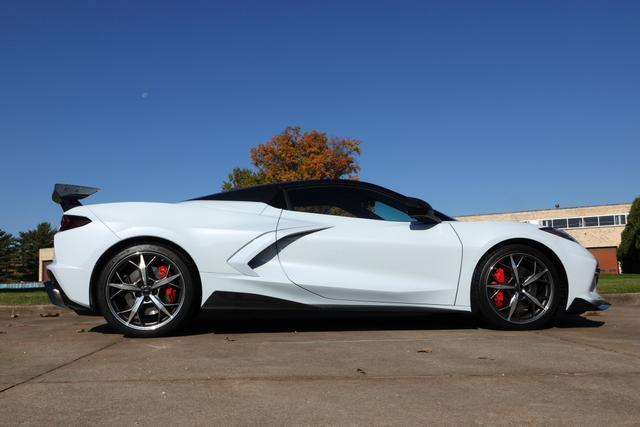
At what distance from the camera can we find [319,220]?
177 inches

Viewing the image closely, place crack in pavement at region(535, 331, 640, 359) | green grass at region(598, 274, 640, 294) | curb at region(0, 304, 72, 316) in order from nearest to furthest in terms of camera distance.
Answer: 1. crack in pavement at region(535, 331, 640, 359)
2. curb at region(0, 304, 72, 316)
3. green grass at region(598, 274, 640, 294)

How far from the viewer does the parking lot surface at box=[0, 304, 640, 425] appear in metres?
2.08

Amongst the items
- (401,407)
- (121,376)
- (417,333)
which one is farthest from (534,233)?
(121,376)

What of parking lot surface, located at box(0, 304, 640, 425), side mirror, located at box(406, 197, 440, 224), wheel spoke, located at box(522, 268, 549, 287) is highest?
side mirror, located at box(406, 197, 440, 224)

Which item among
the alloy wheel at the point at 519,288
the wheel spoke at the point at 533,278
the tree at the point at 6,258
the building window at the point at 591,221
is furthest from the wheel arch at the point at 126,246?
the tree at the point at 6,258

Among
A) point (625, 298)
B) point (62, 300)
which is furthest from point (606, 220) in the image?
point (62, 300)

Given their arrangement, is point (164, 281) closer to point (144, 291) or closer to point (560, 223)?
point (144, 291)

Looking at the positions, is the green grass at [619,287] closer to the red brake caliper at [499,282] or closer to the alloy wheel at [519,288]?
the alloy wheel at [519,288]

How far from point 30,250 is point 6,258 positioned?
5.45 meters

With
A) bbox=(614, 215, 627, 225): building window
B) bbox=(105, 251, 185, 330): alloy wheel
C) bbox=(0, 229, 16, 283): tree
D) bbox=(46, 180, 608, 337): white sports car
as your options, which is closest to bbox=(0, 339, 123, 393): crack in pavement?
bbox=(105, 251, 185, 330): alloy wheel

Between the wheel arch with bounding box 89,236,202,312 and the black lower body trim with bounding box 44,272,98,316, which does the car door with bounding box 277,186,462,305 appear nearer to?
the wheel arch with bounding box 89,236,202,312

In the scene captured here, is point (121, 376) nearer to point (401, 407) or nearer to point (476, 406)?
point (401, 407)

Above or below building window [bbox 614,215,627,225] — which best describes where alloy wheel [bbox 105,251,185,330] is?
below

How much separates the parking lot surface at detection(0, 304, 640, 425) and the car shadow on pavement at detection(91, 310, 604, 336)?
78 mm
